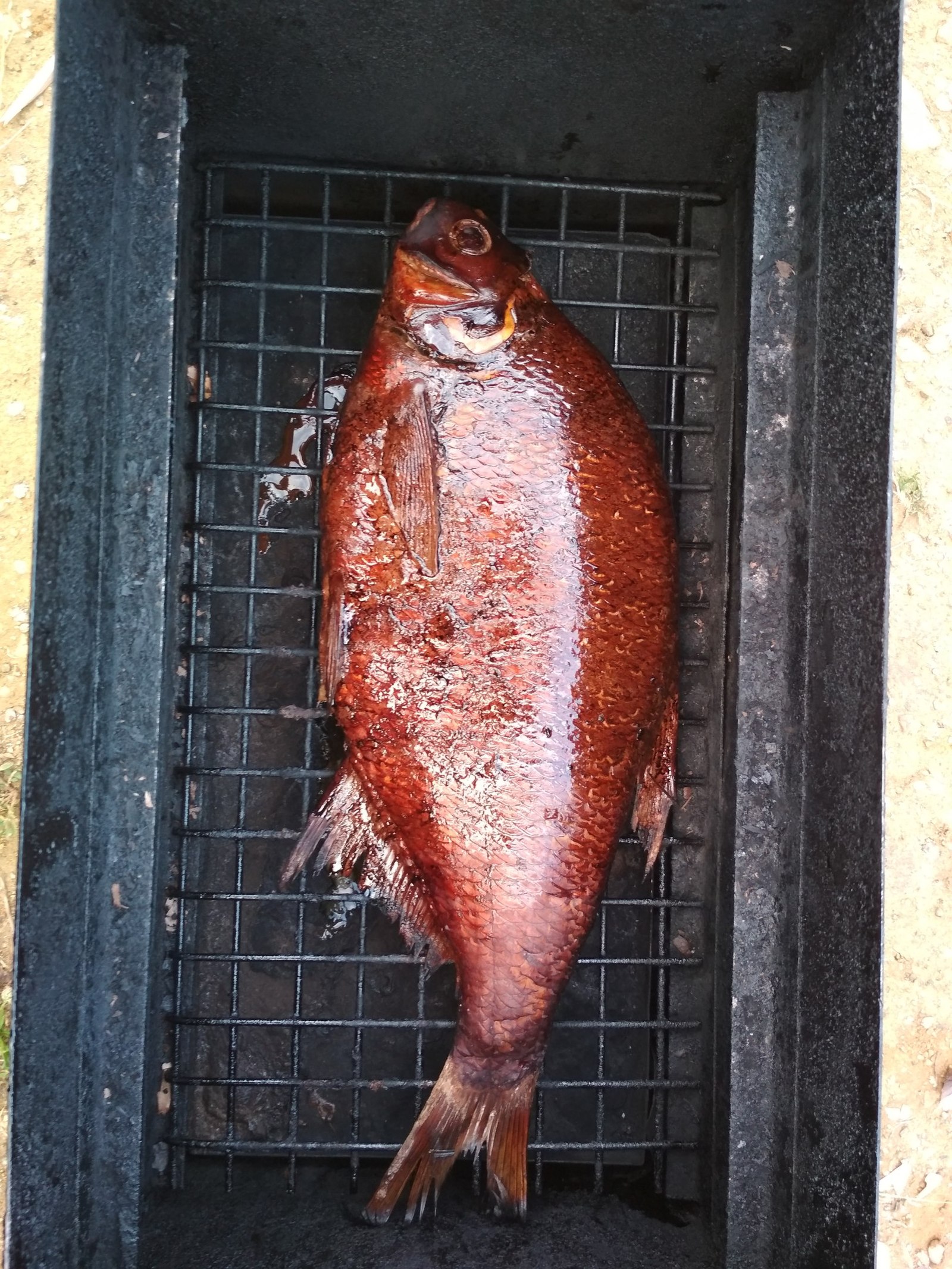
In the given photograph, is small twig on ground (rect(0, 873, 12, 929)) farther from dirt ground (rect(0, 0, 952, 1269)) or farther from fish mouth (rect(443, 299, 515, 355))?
fish mouth (rect(443, 299, 515, 355))

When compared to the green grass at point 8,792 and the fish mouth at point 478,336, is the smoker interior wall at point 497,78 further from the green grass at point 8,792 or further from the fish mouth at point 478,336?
the green grass at point 8,792

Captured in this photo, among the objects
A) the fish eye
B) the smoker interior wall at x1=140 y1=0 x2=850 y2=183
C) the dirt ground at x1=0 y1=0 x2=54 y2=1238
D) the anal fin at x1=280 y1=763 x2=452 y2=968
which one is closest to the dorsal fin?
the fish eye

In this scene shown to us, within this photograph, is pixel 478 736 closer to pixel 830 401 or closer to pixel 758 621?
pixel 758 621

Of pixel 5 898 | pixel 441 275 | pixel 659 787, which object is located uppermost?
pixel 441 275

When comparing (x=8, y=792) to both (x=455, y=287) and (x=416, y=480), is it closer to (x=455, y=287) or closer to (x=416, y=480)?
(x=416, y=480)

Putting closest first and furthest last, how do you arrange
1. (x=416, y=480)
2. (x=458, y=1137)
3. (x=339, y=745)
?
(x=416, y=480)
(x=458, y=1137)
(x=339, y=745)

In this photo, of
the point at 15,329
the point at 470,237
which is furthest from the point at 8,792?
the point at 470,237

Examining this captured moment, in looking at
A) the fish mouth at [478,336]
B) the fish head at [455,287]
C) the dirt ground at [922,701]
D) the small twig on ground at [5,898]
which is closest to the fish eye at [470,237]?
the fish head at [455,287]
